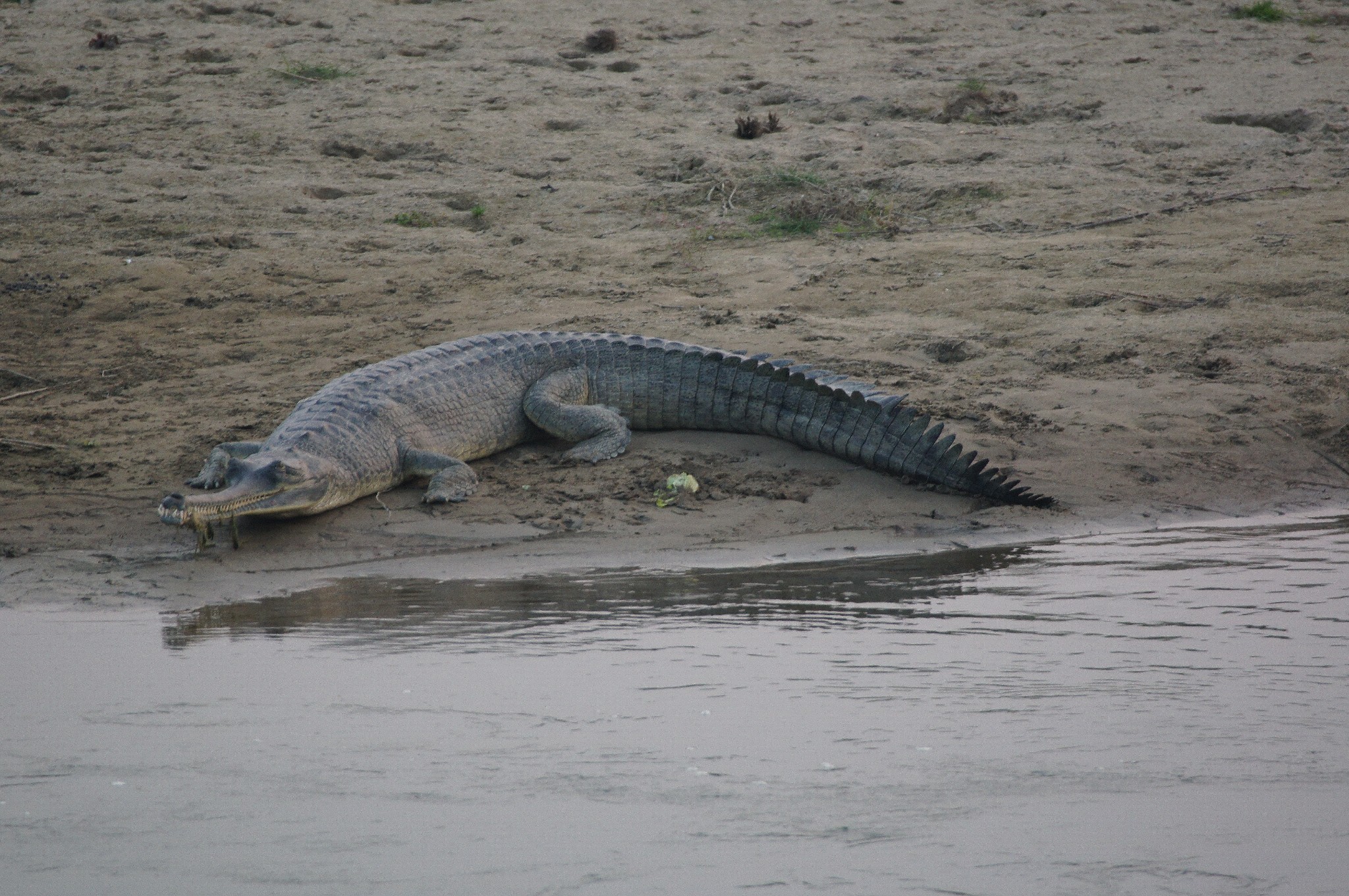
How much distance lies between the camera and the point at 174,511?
4812mm

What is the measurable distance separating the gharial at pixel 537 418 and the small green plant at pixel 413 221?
8.45ft

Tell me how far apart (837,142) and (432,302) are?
3.58 meters

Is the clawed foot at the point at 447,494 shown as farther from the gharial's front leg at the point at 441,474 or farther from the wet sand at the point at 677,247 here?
the wet sand at the point at 677,247

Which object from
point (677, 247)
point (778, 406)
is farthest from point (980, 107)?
point (778, 406)

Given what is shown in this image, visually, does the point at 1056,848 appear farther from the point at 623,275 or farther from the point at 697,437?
the point at 623,275

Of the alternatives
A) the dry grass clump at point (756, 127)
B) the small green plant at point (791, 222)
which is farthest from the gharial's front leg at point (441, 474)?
the dry grass clump at point (756, 127)

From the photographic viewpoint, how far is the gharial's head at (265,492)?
4864 millimetres

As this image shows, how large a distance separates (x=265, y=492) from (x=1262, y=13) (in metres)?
10.3

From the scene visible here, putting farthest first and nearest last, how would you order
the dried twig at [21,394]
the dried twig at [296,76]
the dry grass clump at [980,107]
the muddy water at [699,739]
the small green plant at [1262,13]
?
the small green plant at [1262,13], the dried twig at [296,76], the dry grass clump at [980,107], the dried twig at [21,394], the muddy water at [699,739]

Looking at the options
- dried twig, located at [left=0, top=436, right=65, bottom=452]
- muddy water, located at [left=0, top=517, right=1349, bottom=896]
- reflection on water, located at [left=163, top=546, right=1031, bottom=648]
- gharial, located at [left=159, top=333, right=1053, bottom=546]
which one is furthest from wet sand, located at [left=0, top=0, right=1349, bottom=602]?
muddy water, located at [left=0, top=517, right=1349, bottom=896]

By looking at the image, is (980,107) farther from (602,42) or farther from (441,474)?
(441,474)

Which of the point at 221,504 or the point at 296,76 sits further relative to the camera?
the point at 296,76

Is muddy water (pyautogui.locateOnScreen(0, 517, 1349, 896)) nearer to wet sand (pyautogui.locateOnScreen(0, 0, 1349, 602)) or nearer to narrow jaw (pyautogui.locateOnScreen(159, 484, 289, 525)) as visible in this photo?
narrow jaw (pyautogui.locateOnScreen(159, 484, 289, 525))

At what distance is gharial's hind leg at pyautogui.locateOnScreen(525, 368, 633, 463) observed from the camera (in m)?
6.09
